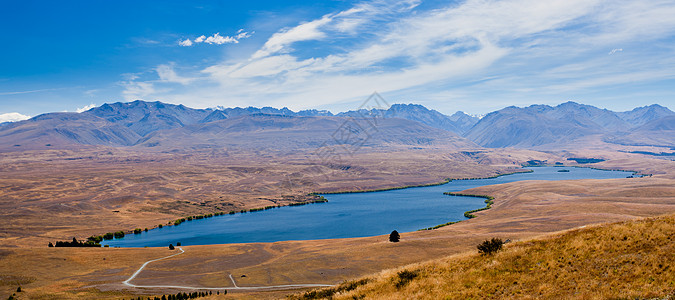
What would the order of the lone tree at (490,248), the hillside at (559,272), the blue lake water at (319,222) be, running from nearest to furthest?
1. the hillside at (559,272)
2. the lone tree at (490,248)
3. the blue lake water at (319,222)

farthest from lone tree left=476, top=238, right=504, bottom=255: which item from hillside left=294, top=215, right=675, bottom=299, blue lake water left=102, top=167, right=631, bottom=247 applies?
blue lake water left=102, top=167, right=631, bottom=247

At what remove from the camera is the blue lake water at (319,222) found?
89.4 meters

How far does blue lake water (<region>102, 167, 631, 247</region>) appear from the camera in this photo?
89.4 metres

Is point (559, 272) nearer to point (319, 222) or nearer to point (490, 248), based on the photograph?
point (490, 248)

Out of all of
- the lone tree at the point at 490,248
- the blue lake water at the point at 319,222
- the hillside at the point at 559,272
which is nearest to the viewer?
the hillside at the point at 559,272

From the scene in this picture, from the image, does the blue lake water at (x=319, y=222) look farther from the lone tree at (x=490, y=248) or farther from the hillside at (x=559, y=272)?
the hillside at (x=559, y=272)

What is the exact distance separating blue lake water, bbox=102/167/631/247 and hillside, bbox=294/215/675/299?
6529 centimetres

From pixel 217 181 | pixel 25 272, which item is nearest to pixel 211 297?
pixel 25 272

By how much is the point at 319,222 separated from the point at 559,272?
90763 millimetres

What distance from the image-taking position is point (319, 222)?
354 ft

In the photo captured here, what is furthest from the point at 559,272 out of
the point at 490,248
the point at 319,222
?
the point at 319,222

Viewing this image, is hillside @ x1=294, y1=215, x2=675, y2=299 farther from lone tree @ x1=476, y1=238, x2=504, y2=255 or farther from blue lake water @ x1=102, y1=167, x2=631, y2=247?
blue lake water @ x1=102, y1=167, x2=631, y2=247

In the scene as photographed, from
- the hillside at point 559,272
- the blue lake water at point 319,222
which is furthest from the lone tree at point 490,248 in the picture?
the blue lake water at point 319,222

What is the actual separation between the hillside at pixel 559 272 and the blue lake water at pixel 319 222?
2571 inches
